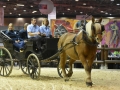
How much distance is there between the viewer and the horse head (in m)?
6.26

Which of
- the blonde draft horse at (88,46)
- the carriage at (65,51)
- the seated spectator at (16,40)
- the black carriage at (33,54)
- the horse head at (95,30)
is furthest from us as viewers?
the seated spectator at (16,40)

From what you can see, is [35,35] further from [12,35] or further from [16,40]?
[12,35]

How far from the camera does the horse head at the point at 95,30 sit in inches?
246

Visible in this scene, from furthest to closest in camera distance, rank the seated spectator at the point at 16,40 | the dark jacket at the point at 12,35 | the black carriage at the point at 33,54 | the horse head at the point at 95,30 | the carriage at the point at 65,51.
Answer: the dark jacket at the point at 12,35, the seated spectator at the point at 16,40, the black carriage at the point at 33,54, the carriage at the point at 65,51, the horse head at the point at 95,30

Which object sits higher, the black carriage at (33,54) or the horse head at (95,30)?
the horse head at (95,30)

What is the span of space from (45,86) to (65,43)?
4.97 ft

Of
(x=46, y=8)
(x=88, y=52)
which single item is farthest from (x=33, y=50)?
(x=46, y=8)

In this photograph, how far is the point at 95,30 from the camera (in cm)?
638

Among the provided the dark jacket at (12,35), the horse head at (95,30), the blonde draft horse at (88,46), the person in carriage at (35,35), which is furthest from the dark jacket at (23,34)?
the horse head at (95,30)

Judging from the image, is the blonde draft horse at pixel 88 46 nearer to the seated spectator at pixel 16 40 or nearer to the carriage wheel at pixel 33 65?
the carriage wheel at pixel 33 65

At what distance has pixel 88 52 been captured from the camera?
265 inches

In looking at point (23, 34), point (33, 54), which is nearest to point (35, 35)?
point (33, 54)

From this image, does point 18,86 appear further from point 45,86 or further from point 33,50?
point 33,50

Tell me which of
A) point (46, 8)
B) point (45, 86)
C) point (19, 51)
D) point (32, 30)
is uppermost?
point (46, 8)
